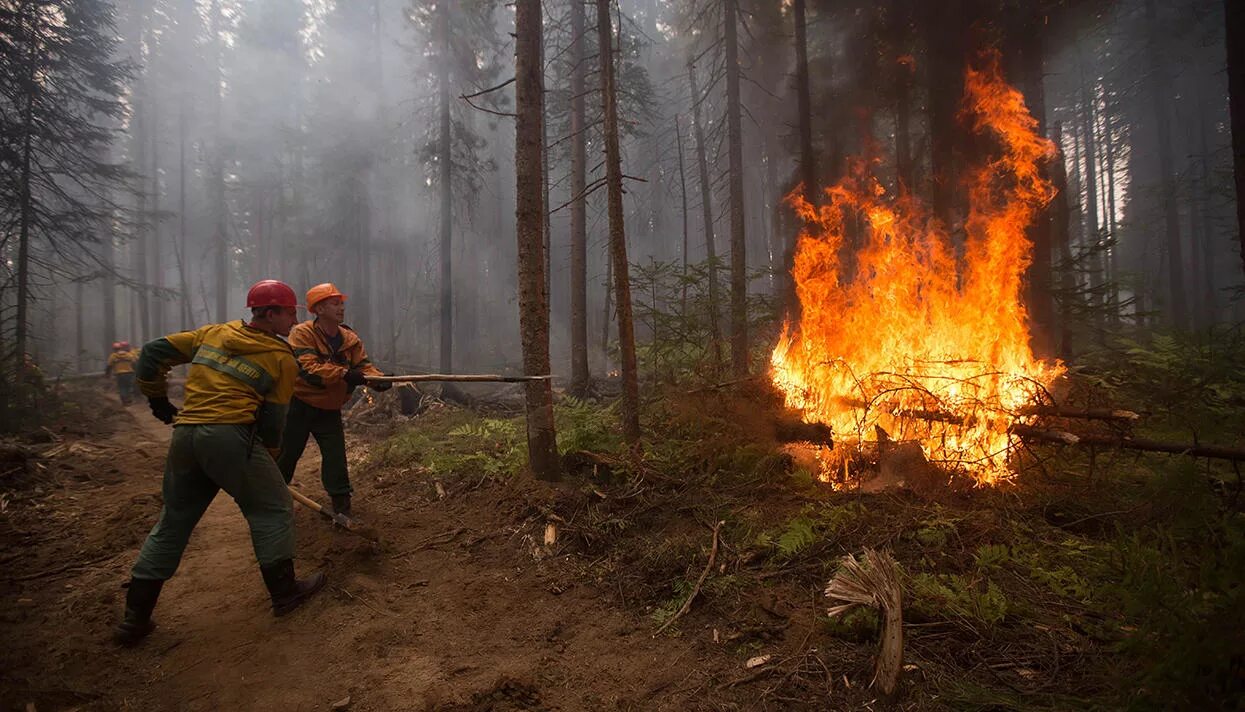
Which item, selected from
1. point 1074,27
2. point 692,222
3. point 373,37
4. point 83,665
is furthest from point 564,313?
point 83,665

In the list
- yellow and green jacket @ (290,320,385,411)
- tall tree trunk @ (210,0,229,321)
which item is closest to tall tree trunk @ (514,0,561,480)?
yellow and green jacket @ (290,320,385,411)

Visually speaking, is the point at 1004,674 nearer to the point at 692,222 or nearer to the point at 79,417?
the point at 79,417

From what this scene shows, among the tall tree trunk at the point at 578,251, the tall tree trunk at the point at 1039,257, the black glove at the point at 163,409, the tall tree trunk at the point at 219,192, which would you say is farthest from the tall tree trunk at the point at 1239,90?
the tall tree trunk at the point at 219,192

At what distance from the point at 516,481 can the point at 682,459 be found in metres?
2.17

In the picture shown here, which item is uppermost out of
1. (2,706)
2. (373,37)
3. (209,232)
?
(373,37)

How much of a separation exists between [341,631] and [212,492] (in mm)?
1577

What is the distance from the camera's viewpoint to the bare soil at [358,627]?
2971mm

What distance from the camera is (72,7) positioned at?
1486cm

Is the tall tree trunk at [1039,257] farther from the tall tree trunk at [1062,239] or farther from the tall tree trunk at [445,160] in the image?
the tall tree trunk at [445,160]

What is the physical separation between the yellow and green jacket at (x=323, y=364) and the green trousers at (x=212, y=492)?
126cm

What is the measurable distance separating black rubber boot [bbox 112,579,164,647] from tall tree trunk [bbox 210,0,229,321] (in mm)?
34240

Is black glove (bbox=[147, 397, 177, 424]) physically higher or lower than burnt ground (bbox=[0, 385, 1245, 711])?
higher

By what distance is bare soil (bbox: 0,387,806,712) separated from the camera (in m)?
2.97

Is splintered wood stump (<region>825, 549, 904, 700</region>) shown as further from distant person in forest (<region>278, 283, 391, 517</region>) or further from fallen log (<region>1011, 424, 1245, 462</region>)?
distant person in forest (<region>278, 283, 391, 517</region>)
